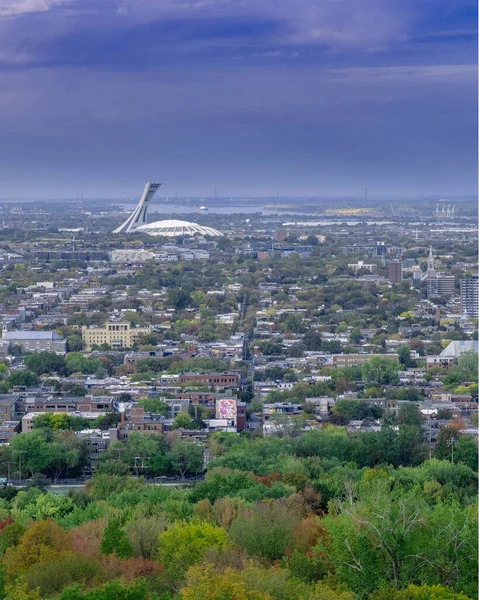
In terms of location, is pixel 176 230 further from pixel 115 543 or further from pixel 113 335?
pixel 115 543

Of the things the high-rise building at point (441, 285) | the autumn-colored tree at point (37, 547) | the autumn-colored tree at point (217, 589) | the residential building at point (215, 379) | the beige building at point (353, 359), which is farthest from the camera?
the high-rise building at point (441, 285)

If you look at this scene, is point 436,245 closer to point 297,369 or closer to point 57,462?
point 297,369

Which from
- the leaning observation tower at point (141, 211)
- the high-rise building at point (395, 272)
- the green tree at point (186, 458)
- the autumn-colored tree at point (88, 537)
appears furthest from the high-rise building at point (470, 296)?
the leaning observation tower at point (141, 211)

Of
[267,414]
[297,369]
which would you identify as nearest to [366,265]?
[297,369]

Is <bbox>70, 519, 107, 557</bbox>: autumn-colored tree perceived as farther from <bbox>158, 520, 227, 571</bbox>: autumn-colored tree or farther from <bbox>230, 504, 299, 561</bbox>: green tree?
<bbox>230, 504, 299, 561</bbox>: green tree

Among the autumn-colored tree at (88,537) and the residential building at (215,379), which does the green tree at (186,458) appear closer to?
the autumn-colored tree at (88,537)

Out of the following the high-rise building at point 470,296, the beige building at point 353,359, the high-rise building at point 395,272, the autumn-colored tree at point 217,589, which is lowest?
the beige building at point 353,359
